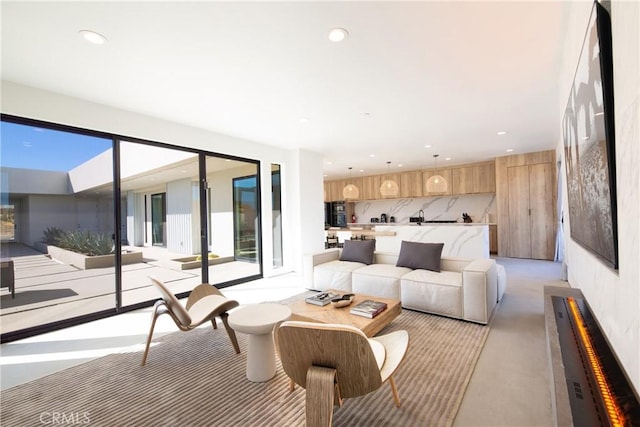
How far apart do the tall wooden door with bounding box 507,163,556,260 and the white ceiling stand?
102 inches

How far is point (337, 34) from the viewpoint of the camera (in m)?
2.08

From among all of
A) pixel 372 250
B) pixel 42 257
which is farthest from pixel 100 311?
pixel 372 250

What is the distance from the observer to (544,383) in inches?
74.2

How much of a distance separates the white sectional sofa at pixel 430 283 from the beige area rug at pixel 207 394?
50cm

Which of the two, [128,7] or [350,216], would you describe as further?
[350,216]

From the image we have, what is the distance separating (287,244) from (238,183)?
1603mm

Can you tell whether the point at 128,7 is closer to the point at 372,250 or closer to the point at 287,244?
the point at 372,250

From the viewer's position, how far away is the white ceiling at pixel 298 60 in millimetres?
1873

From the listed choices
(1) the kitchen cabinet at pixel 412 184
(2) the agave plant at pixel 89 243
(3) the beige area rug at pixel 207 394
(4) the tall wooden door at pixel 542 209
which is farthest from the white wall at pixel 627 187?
(1) the kitchen cabinet at pixel 412 184

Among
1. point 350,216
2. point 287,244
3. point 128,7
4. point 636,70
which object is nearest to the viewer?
point 636,70

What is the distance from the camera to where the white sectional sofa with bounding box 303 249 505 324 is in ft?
9.37

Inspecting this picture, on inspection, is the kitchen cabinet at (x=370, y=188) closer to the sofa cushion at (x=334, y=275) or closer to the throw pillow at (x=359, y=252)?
the throw pillow at (x=359, y=252)

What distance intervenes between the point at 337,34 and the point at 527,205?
636 cm

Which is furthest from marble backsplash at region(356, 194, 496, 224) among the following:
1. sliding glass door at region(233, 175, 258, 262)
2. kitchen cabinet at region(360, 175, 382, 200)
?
sliding glass door at region(233, 175, 258, 262)
